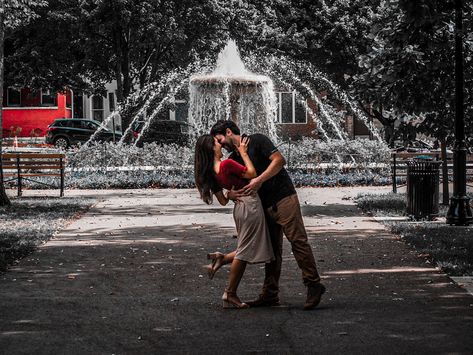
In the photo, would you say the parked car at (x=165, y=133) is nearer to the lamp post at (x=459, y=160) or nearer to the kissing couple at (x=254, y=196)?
the lamp post at (x=459, y=160)

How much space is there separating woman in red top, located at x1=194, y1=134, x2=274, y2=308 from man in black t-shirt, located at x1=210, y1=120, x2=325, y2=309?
76mm

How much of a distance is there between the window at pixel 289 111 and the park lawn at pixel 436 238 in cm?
3654

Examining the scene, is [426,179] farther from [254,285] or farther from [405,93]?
[254,285]

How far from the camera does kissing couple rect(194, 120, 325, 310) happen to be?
8.02 meters

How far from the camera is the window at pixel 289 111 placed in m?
54.6

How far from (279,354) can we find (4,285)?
150 inches

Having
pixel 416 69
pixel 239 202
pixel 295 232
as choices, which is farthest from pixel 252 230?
pixel 416 69

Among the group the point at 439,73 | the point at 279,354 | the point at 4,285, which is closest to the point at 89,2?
the point at 439,73

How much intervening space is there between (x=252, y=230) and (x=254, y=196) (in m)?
0.28

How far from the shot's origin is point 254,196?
816cm

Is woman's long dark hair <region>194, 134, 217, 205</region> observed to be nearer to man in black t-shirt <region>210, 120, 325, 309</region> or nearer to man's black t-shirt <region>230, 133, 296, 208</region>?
man in black t-shirt <region>210, 120, 325, 309</region>

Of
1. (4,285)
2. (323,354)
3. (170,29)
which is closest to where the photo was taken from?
(323,354)

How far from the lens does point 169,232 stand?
46.5ft

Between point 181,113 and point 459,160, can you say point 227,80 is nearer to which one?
→ point 459,160
